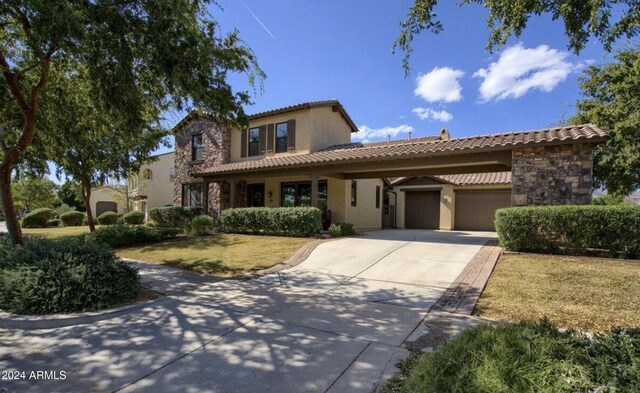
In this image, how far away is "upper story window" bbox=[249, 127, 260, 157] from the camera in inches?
720

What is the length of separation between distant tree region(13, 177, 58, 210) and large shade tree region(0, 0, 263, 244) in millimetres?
37041

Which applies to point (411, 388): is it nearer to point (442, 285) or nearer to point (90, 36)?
point (442, 285)

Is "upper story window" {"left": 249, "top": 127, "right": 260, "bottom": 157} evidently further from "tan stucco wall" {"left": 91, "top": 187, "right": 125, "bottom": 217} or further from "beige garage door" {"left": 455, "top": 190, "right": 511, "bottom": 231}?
"tan stucco wall" {"left": 91, "top": 187, "right": 125, "bottom": 217}

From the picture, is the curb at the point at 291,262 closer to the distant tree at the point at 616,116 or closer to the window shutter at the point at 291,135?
the window shutter at the point at 291,135

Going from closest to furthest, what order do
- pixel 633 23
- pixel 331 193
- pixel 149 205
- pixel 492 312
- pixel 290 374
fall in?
pixel 290 374 → pixel 633 23 → pixel 492 312 → pixel 331 193 → pixel 149 205

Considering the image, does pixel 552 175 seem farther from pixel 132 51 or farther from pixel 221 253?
pixel 132 51

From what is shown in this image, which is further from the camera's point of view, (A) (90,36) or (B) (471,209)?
(B) (471,209)

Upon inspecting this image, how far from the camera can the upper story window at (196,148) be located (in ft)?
67.4

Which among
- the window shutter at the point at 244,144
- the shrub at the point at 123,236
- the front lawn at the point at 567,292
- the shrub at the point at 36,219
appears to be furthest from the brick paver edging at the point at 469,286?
the shrub at the point at 36,219

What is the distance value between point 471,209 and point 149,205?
25.1 m

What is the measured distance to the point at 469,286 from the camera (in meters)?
6.14

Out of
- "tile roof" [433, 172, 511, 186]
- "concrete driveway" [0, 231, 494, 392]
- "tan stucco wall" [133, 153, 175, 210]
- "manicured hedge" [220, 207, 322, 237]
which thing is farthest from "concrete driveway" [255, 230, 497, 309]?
"tan stucco wall" [133, 153, 175, 210]

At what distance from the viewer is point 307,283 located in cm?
681

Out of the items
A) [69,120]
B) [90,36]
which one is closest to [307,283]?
[90,36]
